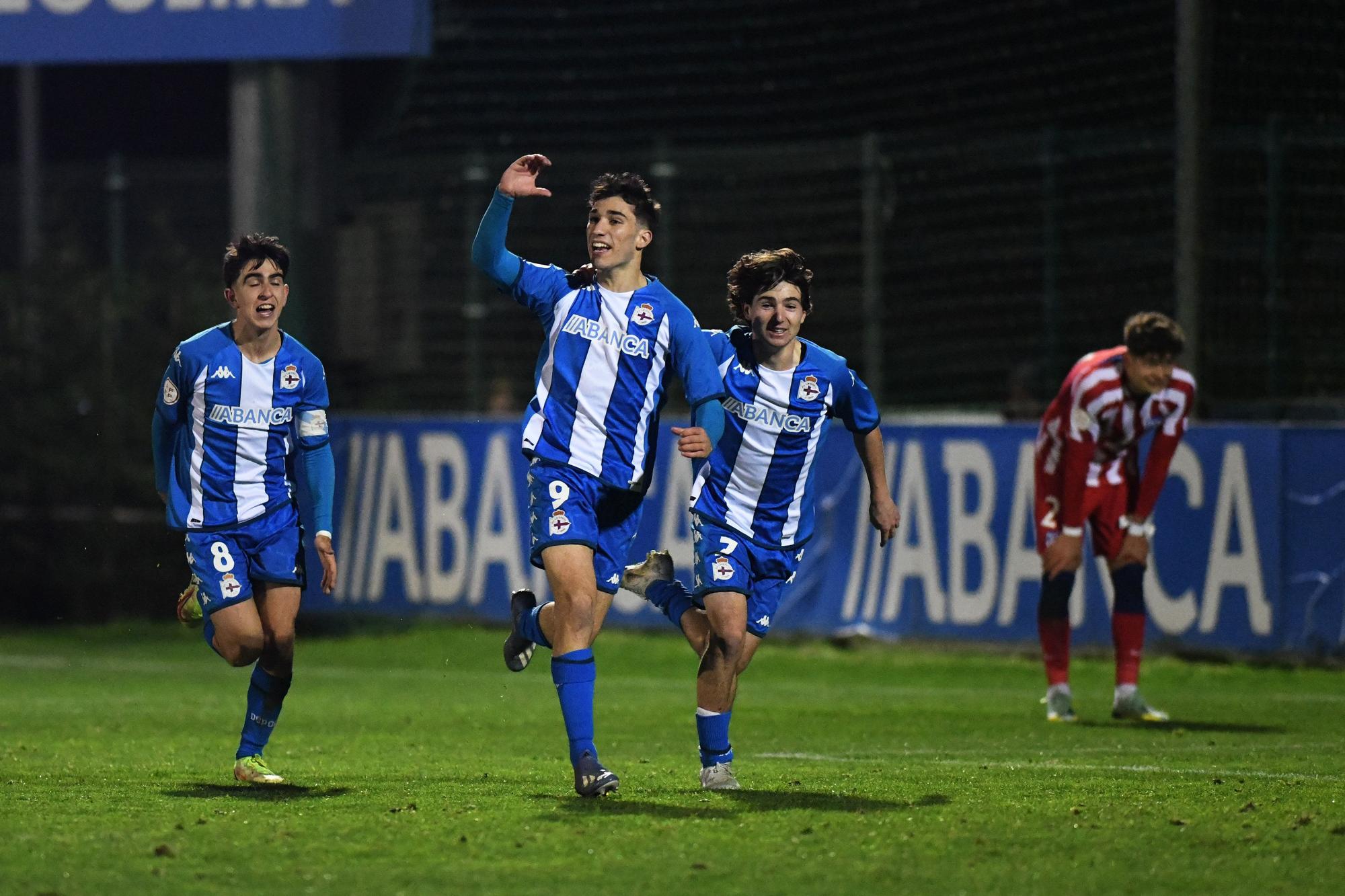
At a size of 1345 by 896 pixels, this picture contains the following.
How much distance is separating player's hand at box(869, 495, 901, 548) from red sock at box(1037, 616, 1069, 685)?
121 inches

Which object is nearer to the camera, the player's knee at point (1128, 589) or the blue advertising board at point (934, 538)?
the player's knee at point (1128, 589)

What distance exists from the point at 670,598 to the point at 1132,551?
370cm

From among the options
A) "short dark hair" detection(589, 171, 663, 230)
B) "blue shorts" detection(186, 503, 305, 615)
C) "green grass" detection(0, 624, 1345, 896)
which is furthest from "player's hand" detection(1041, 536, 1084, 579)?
"blue shorts" detection(186, 503, 305, 615)

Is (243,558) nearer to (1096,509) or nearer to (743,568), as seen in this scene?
(743,568)

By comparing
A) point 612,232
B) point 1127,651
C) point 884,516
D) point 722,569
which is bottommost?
point 1127,651

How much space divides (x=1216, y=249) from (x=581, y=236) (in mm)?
5432

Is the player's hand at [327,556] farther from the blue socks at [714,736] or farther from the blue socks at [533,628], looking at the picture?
the blue socks at [714,736]

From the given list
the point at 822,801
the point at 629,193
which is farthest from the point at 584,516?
the point at 822,801

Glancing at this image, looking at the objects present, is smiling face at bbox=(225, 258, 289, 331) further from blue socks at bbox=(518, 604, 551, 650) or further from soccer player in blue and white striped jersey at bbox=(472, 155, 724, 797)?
blue socks at bbox=(518, 604, 551, 650)

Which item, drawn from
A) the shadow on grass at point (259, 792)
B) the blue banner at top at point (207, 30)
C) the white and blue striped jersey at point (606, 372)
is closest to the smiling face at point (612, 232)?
the white and blue striped jersey at point (606, 372)

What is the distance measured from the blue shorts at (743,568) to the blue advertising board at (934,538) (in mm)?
6013

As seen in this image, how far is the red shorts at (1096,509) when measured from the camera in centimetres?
1120

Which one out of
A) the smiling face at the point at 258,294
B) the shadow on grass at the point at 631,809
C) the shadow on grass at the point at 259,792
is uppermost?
the smiling face at the point at 258,294

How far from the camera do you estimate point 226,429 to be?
26.5ft
